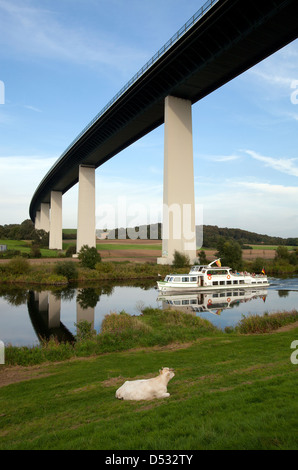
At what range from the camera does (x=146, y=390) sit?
24.6 ft

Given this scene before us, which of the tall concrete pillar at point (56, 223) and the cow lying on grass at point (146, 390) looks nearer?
the cow lying on grass at point (146, 390)

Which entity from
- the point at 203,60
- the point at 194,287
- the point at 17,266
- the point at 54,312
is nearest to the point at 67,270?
the point at 17,266

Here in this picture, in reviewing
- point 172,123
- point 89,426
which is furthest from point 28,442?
point 172,123

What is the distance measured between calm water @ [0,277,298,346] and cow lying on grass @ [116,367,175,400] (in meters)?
11.5

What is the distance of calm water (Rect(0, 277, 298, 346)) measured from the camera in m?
21.4

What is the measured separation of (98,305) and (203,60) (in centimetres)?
3046

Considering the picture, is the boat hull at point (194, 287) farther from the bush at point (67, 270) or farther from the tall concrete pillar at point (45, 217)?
the tall concrete pillar at point (45, 217)

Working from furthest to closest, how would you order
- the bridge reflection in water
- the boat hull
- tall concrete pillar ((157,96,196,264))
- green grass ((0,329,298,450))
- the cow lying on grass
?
tall concrete pillar ((157,96,196,264)) → the boat hull → the bridge reflection in water → the cow lying on grass → green grass ((0,329,298,450))

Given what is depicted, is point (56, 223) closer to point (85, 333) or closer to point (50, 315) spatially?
point (50, 315)

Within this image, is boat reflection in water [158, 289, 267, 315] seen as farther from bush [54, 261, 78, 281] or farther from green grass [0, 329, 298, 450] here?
bush [54, 261, 78, 281]

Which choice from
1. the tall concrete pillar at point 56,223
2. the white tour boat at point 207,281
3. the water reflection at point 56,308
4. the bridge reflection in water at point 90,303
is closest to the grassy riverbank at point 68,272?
the white tour boat at point 207,281

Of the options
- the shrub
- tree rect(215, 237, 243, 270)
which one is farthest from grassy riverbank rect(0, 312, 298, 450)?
tree rect(215, 237, 243, 270)

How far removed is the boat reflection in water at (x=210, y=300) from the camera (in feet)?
90.4

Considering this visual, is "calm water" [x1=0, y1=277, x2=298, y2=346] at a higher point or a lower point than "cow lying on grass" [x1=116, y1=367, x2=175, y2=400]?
lower
